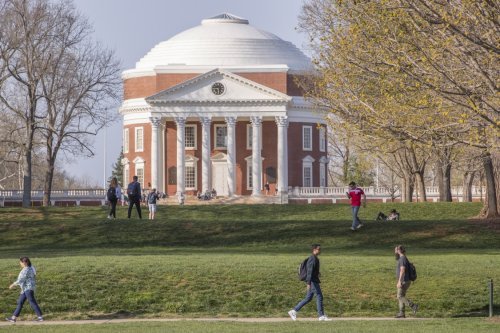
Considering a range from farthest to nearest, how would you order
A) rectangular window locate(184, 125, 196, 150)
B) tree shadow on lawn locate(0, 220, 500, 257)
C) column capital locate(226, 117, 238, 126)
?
rectangular window locate(184, 125, 196, 150) < column capital locate(226, 117, 238, 126) < tree shadow on lawn locate(0, 220, 500, 257)

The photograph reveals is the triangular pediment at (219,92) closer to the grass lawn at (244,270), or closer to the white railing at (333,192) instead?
the white railing at (333,192)

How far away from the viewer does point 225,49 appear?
122m

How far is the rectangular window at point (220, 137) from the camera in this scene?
120625 mm

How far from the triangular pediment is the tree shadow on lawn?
57.1 meters

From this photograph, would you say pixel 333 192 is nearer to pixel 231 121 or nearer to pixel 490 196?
pixel 231 121

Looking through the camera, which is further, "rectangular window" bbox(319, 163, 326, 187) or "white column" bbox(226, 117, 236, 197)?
"rectangular window" bbox(319, 163, 326, 187)

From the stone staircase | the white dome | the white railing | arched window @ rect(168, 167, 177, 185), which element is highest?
the white dome

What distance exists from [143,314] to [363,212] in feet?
119

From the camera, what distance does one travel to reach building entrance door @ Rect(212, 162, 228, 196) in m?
119

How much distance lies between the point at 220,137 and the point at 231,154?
5.54 meters

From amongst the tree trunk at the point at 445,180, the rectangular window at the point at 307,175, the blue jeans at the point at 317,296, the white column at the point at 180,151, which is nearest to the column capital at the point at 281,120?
the rectangular window at the point at 307,175

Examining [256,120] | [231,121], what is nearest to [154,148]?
[231,121]

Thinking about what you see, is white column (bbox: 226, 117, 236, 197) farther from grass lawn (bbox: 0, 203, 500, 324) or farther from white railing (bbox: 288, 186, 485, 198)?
grass lawn (bbox: 0, 203, 500, 324)

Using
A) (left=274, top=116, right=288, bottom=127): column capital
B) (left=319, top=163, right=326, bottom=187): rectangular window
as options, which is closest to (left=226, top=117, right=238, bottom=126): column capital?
(left=274, top=116, right=288, bottom=127): column capital
